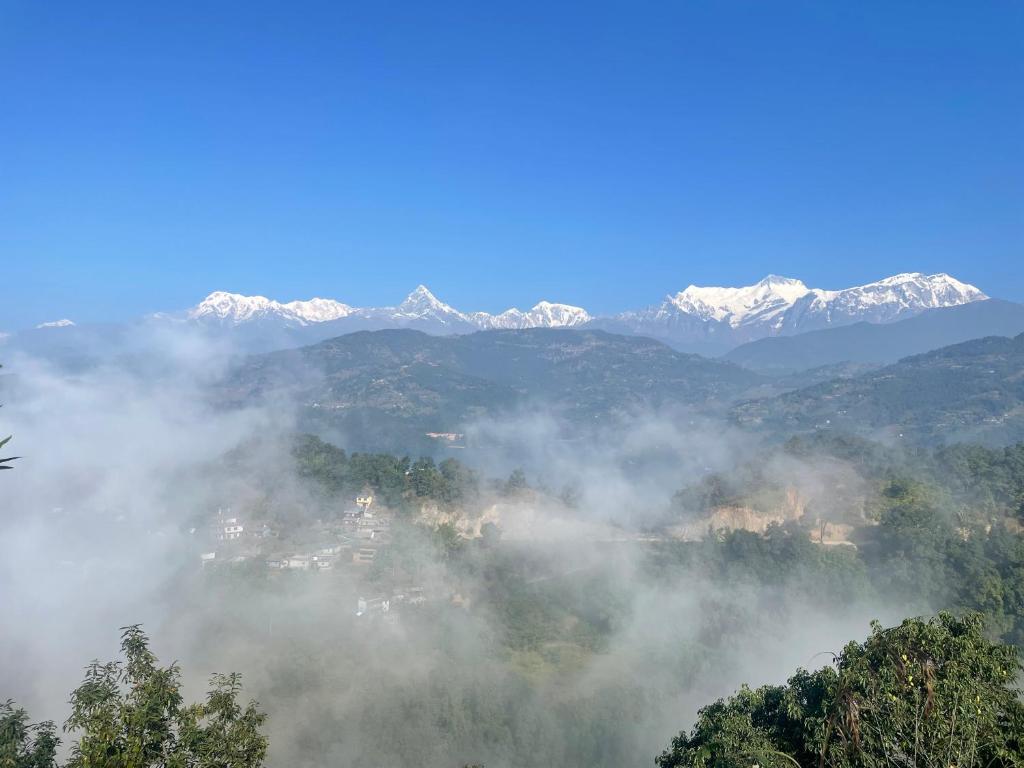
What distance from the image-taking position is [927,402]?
108 meters

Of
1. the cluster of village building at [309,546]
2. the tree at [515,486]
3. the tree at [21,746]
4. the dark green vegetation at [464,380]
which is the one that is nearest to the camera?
the tree at [21,746]

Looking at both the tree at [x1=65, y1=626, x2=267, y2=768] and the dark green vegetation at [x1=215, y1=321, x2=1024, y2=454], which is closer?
the tree at [x1=65, y1=626, x2=267, y2=768]

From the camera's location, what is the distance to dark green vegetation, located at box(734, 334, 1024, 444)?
93.2m

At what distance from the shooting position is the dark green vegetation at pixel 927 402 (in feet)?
306

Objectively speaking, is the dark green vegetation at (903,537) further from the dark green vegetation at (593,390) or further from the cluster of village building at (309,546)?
the dark green vegetation at (593,390)

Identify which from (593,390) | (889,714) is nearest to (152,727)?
(889,714)

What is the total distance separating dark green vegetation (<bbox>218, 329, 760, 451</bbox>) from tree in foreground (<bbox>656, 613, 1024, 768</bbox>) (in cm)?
8555

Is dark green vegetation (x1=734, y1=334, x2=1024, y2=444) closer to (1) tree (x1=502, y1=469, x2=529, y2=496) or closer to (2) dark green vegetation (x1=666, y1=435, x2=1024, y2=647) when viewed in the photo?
(2) dark green vegetation (x1=666, y1=435, x2=1024, y2=647)

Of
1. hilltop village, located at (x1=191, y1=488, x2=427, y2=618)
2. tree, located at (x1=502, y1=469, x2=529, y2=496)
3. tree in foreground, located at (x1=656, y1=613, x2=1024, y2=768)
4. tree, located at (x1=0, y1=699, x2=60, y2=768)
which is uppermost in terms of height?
tree in foreground, located at (x1=656, y1=613, x2=1024, y2=768)

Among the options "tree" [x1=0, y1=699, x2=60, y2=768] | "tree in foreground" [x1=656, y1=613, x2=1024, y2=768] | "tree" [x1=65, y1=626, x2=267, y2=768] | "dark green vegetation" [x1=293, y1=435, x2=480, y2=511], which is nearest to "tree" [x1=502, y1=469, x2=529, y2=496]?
"dark green vegetation" [x1=293, y1=435, x2=480, y2=511]

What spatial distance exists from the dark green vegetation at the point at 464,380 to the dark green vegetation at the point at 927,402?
22104 millimetres

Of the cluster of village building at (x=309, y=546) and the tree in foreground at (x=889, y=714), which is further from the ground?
the tree in foreground at (x=889, y=714)

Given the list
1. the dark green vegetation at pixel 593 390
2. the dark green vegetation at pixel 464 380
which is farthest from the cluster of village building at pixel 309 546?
the dark green vegetation at pixel 464 380

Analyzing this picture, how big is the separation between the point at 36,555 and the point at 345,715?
964 inches
